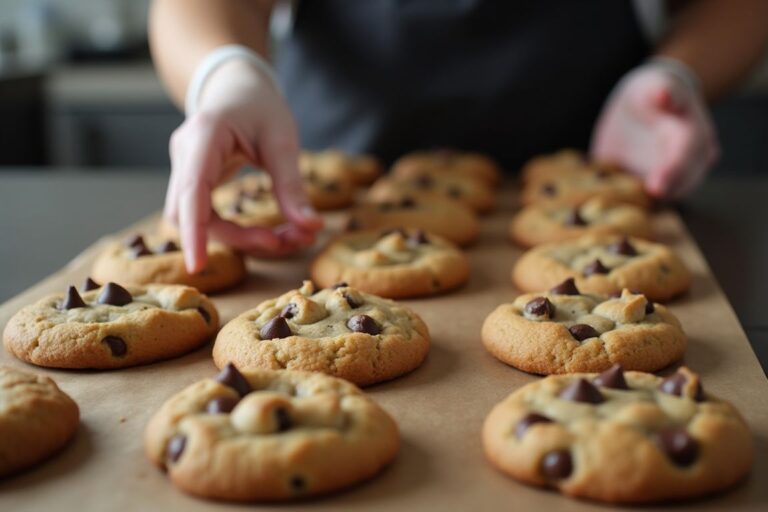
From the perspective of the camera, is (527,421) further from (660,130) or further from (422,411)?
(660,130)

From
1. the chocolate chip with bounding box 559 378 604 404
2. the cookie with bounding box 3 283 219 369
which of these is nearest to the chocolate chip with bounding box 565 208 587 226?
the cookie with bounding box 3 283 219 369

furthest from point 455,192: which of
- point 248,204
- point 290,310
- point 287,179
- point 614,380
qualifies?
point 614,380

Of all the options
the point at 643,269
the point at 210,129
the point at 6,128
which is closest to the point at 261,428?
the point at 210,129

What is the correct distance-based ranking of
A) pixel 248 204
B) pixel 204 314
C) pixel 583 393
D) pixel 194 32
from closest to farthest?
pixel 583 393, pixel 204 314, pixel 194 32, pixel 248 204

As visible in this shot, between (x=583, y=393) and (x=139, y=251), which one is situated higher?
(x=583, y=393)

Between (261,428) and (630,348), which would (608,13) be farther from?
(261,428)

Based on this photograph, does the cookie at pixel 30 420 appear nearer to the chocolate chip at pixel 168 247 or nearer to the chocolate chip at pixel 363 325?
the chocolate chip at pixel 363 325

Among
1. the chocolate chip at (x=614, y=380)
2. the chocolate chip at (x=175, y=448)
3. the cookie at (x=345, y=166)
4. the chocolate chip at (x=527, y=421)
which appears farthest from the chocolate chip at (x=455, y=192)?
the chocolate chip at (x=175, y=448)
